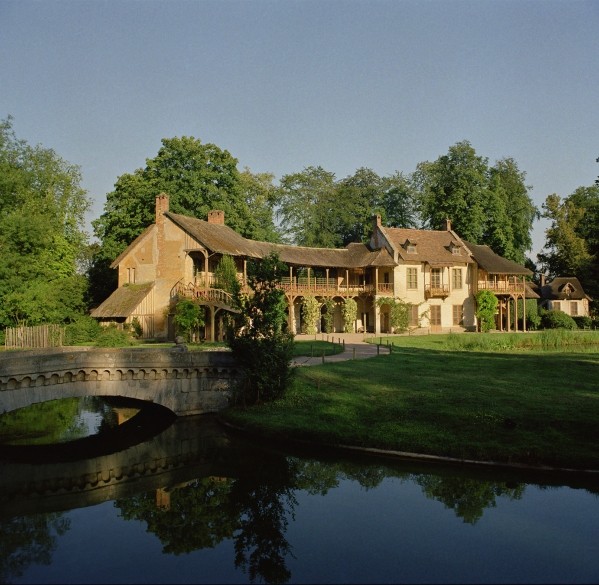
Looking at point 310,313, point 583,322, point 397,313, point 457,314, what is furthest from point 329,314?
point 583,322

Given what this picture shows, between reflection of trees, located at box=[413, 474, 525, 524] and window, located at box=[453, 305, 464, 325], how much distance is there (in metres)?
36.1

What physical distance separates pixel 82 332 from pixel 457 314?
29224 millimetres

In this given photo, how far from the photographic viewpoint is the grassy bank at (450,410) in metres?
13.9

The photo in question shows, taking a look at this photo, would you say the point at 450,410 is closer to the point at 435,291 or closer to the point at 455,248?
the point at 435,291

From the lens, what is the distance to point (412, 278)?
46.8 meters

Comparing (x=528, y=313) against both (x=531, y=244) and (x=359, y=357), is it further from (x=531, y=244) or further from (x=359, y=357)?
(x=359, y=357)

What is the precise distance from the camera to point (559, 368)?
77.4ft

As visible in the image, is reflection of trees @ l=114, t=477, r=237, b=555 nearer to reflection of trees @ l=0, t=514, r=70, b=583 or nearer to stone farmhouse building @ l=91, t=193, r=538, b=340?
reflection of trees @ l=0, t=514, r=70, b=583

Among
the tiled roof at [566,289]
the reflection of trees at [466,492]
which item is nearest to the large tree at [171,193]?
the tiled roof at [566,289]

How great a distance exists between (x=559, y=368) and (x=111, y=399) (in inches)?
726

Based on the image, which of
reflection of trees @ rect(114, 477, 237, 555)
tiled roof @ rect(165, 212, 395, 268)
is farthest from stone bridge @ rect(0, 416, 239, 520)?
tiled roof @ rect(165, 212, 395, 268)

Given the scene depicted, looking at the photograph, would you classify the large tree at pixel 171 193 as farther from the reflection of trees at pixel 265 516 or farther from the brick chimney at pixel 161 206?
the reflection of trees at pixel 265 516

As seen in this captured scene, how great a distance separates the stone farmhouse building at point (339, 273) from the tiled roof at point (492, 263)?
4.2 inches

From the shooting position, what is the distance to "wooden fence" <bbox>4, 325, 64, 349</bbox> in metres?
30.4
